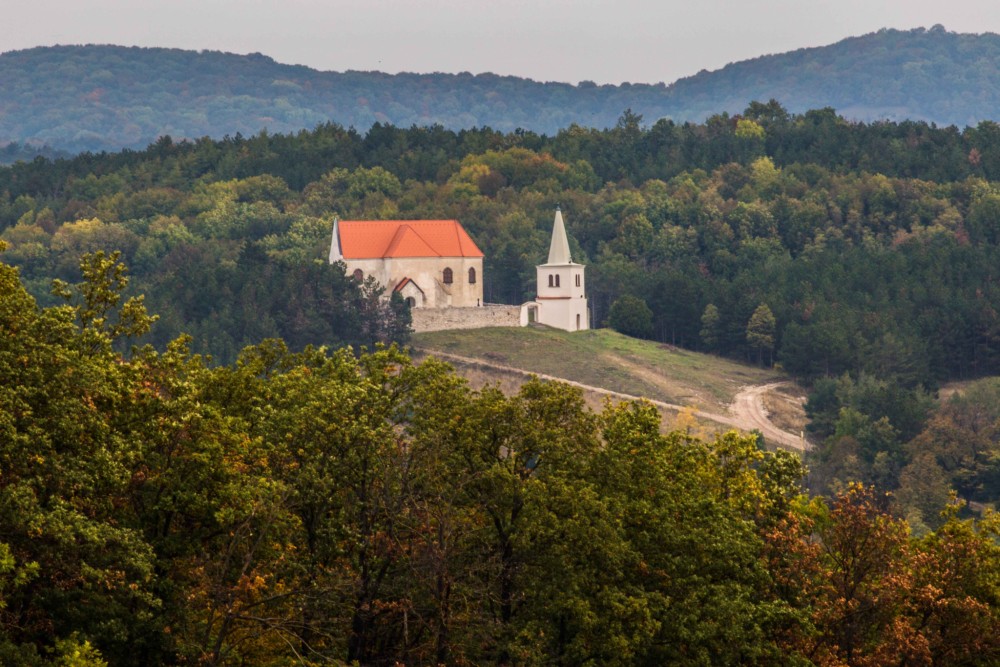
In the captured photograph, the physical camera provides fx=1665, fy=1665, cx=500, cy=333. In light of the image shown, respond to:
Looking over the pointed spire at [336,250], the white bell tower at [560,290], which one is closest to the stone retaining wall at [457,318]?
the white bell tower at [560,290]

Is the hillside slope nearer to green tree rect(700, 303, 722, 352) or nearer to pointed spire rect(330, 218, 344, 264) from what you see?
green tree rect(700, 303, 722, 352)

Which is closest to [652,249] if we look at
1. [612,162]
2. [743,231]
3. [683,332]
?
[743,231]

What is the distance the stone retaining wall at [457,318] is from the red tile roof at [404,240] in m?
4.54

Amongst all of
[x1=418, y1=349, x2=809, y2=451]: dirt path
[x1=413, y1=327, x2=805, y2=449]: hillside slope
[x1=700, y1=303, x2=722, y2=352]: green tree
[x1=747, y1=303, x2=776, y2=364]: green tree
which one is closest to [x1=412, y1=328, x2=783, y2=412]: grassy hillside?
[x1=413, y1=327, x2=805, y2=449]: hillside slope

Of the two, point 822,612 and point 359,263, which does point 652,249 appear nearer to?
point 359,263

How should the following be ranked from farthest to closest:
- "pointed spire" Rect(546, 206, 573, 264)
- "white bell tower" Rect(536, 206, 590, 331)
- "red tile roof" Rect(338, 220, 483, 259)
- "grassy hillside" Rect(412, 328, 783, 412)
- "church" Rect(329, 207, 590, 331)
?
"red tile roof" Rect(338, 220, 483, 259) < "pointed spire" Rect(546, 206, 573, 264) < "white bell tower" Rect(536, 206, 590, 331) < "church" Rect(329, 207, 590, 331) < "grassy hillside" Rect(412, 328, 783, 412)

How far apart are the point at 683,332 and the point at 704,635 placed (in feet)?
282

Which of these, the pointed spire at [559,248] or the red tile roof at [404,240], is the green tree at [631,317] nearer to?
the pointed spire at [559,248]

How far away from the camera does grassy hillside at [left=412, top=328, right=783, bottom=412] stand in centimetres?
9619

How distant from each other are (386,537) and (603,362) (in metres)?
69.9

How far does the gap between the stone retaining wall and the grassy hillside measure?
73 cm

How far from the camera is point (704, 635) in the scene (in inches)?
1251

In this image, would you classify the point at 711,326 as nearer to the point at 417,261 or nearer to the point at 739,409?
the point at 739,409

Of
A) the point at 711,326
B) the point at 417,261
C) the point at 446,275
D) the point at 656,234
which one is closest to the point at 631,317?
the point at 711,326
